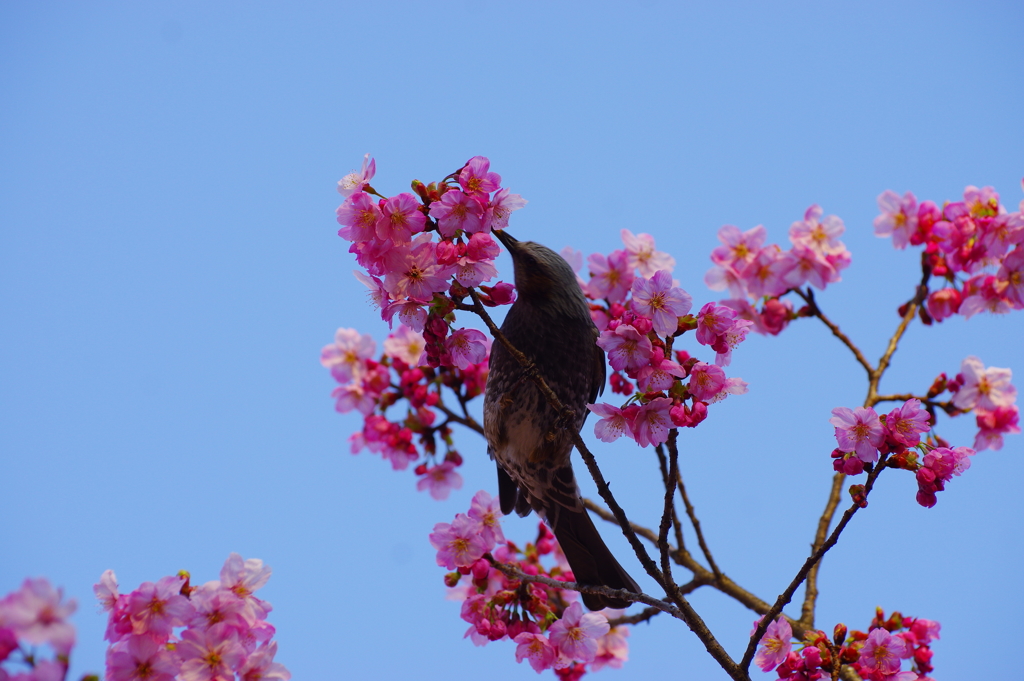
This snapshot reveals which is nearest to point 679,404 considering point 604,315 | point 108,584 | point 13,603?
point 604,315

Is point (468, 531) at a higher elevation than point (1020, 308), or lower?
lower

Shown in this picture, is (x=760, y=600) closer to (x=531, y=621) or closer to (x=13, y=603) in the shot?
(x=531, y=621)

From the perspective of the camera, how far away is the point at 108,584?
2.27m

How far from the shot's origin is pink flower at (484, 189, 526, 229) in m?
2.23

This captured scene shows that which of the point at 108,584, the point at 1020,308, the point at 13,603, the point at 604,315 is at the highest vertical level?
the point at 1020,308

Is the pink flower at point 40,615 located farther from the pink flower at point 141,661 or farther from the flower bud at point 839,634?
the flower bud at point 839,634

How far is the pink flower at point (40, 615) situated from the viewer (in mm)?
1424

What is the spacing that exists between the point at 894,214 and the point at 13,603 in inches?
172

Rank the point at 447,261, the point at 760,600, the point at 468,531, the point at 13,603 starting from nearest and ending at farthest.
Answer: the point at 13,603 < the point at 447,261 < the point at 468,531 < the point at 760,600

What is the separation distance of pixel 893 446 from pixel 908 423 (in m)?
0.09

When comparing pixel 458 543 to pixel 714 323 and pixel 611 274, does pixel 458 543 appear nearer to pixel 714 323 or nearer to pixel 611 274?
pixel 714 323

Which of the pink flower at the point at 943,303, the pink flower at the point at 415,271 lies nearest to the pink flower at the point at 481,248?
the pink flower at the point at 415,271

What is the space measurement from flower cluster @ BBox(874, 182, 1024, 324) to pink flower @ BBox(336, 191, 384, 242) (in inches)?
126

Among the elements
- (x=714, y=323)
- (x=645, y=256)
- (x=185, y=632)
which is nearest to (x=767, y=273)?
(x=645, y=256)
